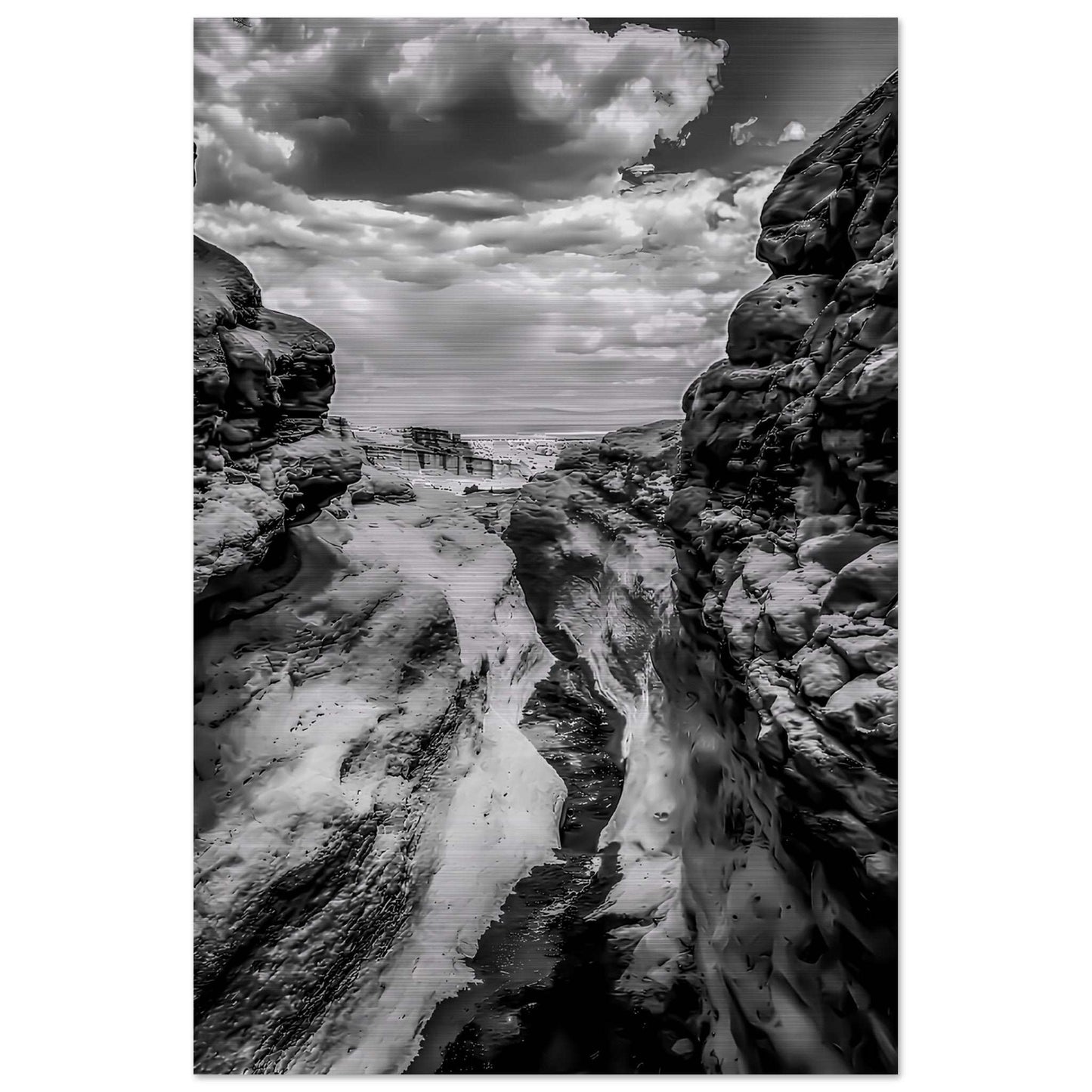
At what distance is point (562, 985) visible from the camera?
7.47 feet

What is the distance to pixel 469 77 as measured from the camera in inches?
87.4

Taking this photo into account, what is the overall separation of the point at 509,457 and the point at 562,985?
5.89 feet

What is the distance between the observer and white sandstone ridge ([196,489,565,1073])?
2.19 metres

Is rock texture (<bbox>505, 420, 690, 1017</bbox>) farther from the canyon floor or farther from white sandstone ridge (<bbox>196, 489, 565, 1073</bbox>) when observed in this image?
white sandstone ridge (<bbox>196, 489, 565, 1073</bbox>)

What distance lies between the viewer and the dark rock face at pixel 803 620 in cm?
194

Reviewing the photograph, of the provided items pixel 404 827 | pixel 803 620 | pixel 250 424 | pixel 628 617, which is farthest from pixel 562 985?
pixel 250 424

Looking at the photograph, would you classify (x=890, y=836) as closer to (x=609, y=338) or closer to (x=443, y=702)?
(x=443, y=702)

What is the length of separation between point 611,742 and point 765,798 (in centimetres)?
54

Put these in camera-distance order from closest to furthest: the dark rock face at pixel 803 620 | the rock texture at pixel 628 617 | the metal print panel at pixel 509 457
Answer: the dark rock face at pixel 803 620 → the metal print panel at pixel 509 457 → the rock texture at pixel 628 617

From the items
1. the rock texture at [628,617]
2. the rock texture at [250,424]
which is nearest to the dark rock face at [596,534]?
the rock texture at [628,617]

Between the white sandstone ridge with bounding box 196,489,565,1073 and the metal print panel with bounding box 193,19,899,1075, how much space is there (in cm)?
1

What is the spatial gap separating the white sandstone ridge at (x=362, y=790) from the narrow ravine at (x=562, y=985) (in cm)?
6

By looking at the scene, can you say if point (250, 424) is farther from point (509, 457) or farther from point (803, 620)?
point (803, 620)

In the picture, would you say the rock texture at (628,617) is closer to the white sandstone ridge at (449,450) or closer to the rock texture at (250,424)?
the white sandstone ridge at (449,450)
